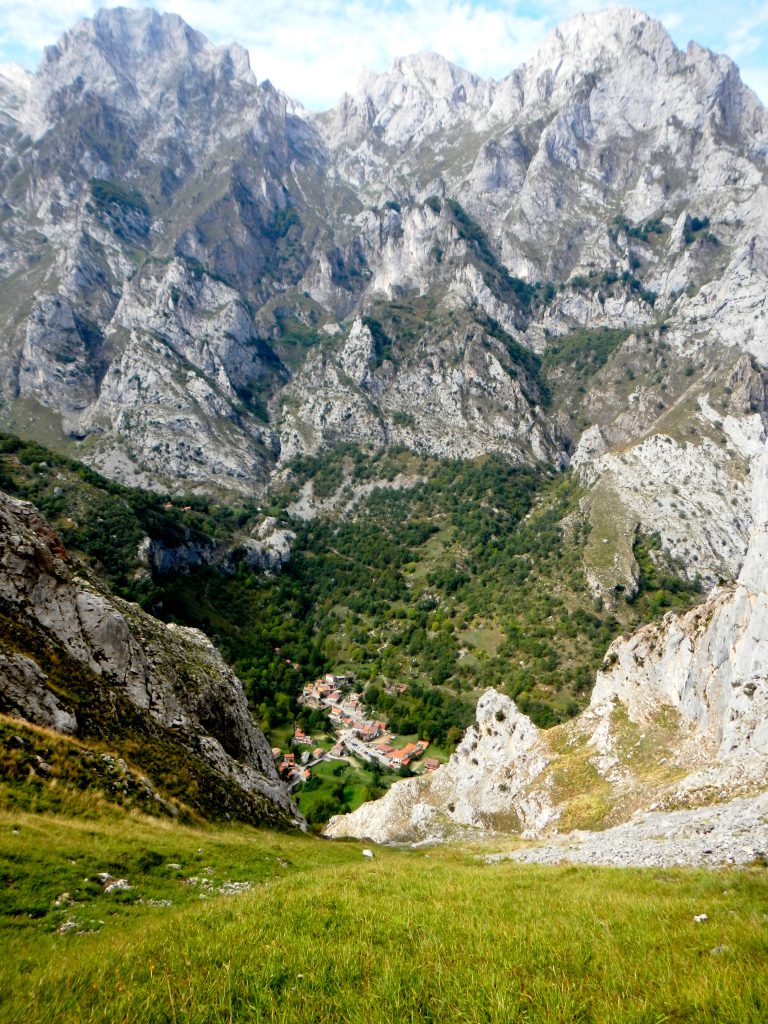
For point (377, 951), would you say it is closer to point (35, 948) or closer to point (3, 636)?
point (35, 948)

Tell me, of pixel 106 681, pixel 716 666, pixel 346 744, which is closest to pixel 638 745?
pixel 716 666

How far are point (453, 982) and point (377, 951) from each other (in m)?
1.08

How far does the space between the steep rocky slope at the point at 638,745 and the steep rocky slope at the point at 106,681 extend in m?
16.0

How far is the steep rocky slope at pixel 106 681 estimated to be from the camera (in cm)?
1523

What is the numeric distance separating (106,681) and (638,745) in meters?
29.4

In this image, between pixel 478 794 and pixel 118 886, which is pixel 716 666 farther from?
pixel 118 886

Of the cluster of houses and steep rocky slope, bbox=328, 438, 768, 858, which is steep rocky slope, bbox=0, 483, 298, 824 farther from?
the cluster of houses

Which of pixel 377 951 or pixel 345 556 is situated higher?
pixel 345 556

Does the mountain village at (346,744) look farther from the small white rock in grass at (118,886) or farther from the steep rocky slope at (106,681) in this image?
the small white rock in grass at (118,886)

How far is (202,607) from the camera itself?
119438 mm

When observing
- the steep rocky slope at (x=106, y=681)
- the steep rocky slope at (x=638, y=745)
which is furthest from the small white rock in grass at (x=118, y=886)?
the steep rocky slope at (x=638, y=745)

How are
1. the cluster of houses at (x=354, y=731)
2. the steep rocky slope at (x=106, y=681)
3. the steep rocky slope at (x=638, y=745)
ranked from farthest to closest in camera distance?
the cluster of houses at (x=354, y=731)
the steep rocky slope at (x=638, y=745)
the steep rocky slope at (x=106, y=681)

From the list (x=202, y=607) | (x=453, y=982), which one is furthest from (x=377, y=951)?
(x=202, y=607)

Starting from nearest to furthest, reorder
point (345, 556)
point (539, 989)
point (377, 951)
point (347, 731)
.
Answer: point (539, 989)
point (377, 951)
point (347, 731)
point (345, 556)
